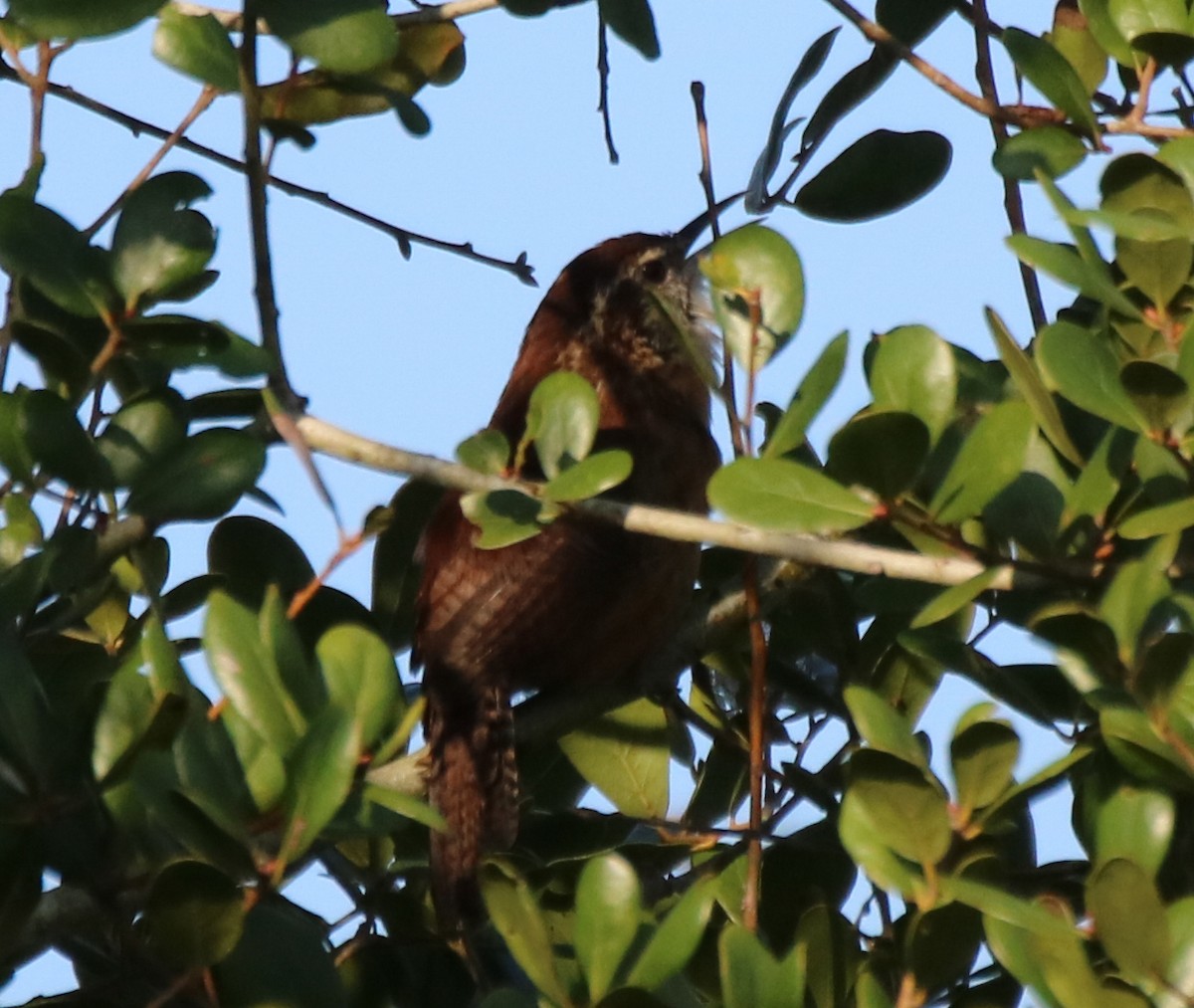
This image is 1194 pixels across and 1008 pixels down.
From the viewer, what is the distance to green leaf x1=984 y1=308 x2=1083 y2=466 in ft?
6.45

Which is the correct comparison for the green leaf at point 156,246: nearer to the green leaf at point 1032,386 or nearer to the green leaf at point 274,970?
the green leaf at point 274,970

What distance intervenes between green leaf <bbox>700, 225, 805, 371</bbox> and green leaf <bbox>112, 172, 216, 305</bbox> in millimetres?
649

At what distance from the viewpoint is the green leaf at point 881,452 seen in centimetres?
188

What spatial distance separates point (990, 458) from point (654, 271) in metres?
3.10

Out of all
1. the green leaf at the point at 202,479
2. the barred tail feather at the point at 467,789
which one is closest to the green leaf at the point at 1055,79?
the green leaf at the point at 202,479

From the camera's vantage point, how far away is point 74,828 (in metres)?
2.04

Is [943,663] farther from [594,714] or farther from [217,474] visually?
[594,714]

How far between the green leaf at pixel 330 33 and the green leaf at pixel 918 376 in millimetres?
784

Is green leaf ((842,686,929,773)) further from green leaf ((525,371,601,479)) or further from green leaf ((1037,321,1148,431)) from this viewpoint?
green leaf ((525,371,601,479))

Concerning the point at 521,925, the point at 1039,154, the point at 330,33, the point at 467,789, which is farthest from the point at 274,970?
the point at 467,789

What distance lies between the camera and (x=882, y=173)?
262 centimetres

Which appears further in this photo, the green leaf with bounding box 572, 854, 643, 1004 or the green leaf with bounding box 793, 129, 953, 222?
the green leaf with bounding box 793, 129, 953, 222

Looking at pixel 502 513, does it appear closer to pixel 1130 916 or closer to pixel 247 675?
pixel 247 675

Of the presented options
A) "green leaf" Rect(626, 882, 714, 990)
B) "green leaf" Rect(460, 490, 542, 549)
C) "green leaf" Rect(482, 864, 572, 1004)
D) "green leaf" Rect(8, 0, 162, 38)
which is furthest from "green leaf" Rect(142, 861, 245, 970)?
"green leaf" Rect(8, 0, 162, 38)
